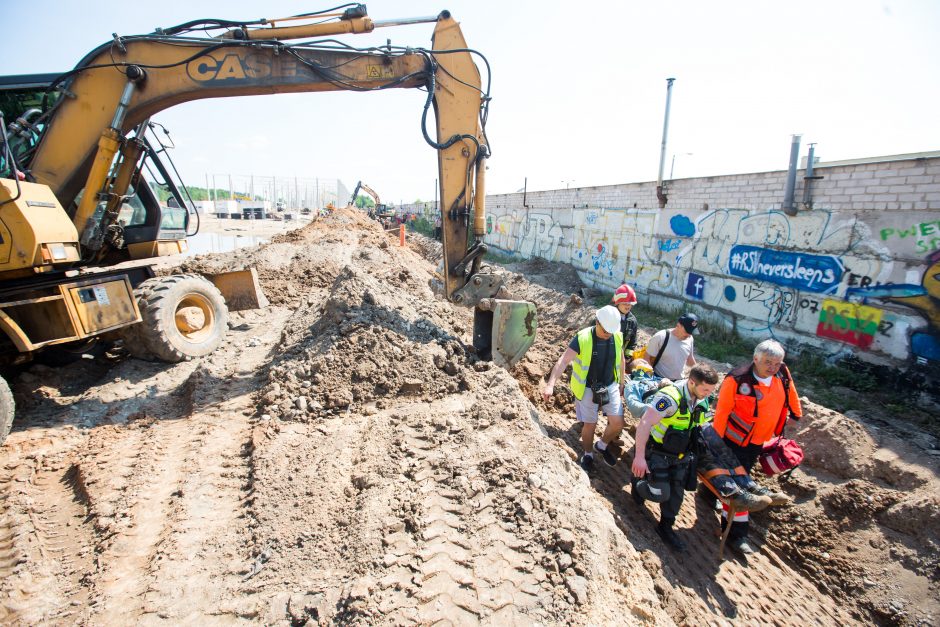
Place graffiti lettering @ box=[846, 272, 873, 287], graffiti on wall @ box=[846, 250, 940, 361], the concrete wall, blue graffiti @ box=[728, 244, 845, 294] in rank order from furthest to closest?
blue graffiti @ box=[728, 244, 845, 294] → graffiti lettering @ box=[846, 272, 873, 287] → the concrete wall → graffiti on wall @ box=[846, 250, 940, 361]

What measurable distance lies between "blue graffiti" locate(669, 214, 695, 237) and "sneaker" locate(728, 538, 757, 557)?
259 inches

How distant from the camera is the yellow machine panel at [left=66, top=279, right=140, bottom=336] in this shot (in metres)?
4.66

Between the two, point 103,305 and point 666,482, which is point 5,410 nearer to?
point 103,305

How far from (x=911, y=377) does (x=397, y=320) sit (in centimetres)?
616

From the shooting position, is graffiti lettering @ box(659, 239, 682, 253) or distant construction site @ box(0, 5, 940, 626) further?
graffiti lettering @ box(659, 239, 682, 253)

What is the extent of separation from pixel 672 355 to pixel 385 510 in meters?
2.96

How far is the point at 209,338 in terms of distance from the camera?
6.38m

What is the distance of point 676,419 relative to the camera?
3363 millimetres

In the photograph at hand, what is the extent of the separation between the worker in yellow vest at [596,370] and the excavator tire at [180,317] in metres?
4.84

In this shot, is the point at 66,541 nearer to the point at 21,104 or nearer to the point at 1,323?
the point at 1,323

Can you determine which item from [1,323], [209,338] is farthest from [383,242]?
[1,323]

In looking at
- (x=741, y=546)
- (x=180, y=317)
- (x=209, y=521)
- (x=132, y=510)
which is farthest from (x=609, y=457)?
(x=180, y=317)

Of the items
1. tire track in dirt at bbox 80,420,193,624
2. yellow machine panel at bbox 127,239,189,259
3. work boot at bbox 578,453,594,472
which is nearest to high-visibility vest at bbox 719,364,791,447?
work boot at bbox 578,453,594,472

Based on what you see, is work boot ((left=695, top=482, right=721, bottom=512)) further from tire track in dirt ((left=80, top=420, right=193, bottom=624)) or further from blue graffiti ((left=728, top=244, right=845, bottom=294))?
tire track in dirt ((left=80, top=420, right=193, bottom=624))
